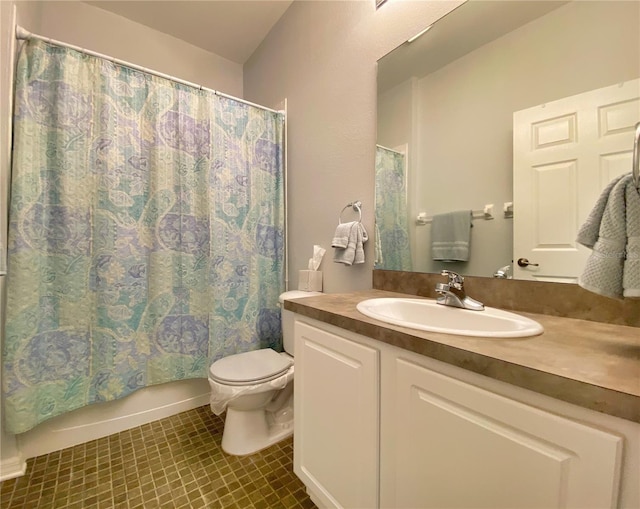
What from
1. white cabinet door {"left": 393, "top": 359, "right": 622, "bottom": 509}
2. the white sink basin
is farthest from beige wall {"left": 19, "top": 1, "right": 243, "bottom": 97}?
white cabinet door {"left": 393, "top": 359, "right": 622, "bottom": 509}

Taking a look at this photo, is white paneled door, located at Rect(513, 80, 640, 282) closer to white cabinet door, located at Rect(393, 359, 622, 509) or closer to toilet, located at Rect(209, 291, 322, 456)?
white cabinet door, located at Rect(393, 359, 622, 509)

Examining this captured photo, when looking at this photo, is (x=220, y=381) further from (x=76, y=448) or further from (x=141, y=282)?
(x=76, y=448)

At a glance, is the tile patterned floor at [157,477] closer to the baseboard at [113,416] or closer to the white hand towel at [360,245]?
the baseboard at [113,416]

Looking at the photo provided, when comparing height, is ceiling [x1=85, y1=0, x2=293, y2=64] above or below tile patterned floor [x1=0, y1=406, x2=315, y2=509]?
above

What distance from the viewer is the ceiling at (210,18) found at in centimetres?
188

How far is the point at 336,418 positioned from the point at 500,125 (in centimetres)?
114

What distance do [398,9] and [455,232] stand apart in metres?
1.06

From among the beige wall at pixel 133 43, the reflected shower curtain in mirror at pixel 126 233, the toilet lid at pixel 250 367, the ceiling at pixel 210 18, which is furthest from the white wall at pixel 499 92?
the beige wall at pixel 133 43

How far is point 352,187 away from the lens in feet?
4.99

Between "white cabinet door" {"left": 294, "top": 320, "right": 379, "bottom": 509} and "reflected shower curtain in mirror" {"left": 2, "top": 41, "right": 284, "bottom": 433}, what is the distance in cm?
94

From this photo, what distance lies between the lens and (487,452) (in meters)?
0.55

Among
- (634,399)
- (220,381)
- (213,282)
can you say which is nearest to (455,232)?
(634,399)

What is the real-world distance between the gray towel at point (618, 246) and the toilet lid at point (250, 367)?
1264mm

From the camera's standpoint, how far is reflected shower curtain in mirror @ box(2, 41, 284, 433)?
4.21ft
